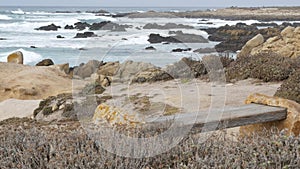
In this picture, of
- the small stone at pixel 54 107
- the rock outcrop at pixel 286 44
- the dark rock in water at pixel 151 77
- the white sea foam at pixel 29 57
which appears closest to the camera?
the small stone at pixel 54 107

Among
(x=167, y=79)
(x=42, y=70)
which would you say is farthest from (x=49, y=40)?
(x=167, y=79)

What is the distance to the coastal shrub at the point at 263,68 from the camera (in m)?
10.9

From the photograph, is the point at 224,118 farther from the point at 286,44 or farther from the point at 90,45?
the point at 286,44

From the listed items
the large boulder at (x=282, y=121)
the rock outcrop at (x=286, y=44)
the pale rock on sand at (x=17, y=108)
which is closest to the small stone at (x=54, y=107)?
the pale rock on sand at (x=17, y=108)

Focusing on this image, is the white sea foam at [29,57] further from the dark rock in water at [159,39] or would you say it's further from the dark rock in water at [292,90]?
the dark rock in water at [159,39]

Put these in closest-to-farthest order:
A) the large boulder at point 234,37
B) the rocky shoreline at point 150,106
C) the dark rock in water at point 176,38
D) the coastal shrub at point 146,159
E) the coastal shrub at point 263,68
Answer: the coastal shrub at point 146,159 < the rocky shoreline at point 150,106 < the dark rock in water at point 176,38 < the coastal shrub at point 263,68 < the large boulder at point 234,37

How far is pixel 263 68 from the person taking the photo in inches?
451

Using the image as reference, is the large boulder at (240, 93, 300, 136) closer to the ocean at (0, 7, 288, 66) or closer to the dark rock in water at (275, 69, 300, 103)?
the ocean at (0, 7, 288, 66)

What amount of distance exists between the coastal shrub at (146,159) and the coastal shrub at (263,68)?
289 inches

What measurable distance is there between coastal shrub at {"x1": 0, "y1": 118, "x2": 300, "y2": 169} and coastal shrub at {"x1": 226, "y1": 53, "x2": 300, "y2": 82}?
7.33 meters

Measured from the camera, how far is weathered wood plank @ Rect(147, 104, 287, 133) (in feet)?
15.0

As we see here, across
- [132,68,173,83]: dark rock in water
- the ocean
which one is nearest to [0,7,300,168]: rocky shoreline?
[132,68,173,83]: dark rock in water

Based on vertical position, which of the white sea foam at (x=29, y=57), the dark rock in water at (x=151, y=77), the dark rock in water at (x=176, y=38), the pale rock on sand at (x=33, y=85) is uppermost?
the dark rock in water at (x=176, y=38)

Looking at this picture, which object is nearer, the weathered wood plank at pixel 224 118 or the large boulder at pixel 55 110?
the weathered wood plank at pixel 224 118
